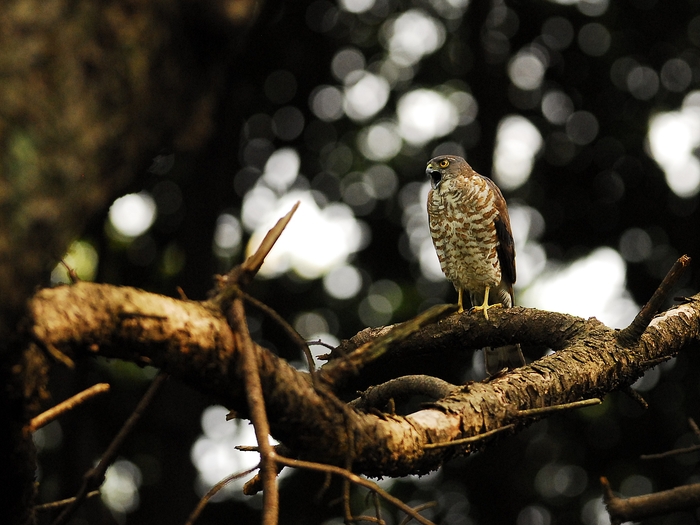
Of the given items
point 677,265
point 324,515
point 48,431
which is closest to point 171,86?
point 677,265

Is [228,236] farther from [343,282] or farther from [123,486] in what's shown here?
[123,486]

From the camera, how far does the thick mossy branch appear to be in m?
1.56

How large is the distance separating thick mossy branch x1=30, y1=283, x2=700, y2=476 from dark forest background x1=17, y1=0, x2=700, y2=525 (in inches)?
225

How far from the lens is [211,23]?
34.8 inches

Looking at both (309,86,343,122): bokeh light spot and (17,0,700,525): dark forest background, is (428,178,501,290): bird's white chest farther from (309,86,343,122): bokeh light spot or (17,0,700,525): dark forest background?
(309,86,343,122): bokeh light spot

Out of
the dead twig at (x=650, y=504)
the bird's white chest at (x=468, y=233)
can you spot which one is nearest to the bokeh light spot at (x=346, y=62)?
the bird's white chest at (x=468, y=233)

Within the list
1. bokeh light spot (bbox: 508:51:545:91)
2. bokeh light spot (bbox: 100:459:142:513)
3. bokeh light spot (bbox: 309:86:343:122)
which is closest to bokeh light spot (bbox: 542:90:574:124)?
bokeh light spot (bbox: 508:51:545:91)

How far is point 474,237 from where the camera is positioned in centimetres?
547

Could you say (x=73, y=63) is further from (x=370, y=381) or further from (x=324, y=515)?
(x=324, y=515)

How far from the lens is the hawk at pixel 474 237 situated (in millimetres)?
5473

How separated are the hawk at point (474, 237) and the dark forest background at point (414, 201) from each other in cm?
324

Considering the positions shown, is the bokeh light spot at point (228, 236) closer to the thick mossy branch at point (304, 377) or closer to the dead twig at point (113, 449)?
the thick mossy branch at point (304, 377)

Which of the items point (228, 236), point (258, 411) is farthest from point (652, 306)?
point (228, 236)

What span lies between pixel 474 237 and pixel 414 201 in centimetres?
475
